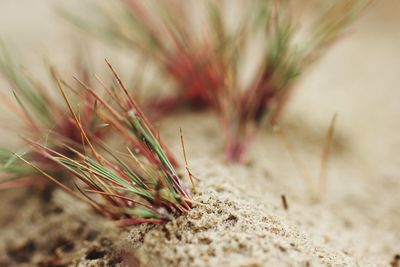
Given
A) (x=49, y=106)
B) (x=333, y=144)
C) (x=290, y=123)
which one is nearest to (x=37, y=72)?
(x=49, y=106)

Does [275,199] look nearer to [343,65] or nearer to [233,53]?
[233,53]

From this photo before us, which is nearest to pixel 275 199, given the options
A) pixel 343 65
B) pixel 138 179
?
pixel 138 179

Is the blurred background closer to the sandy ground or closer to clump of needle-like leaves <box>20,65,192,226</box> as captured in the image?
the sandy ground

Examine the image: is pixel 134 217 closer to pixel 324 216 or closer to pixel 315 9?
pixel 324 216

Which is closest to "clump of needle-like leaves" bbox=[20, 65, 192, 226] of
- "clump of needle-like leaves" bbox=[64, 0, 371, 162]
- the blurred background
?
"clump of needle-like leaves" bbox=[64, 0, 371, 162]

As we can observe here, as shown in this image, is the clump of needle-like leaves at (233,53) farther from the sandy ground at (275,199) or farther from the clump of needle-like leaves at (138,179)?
the clump of needle-like leaves at (138,179)

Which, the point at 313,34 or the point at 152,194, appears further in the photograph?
the point at 313,34
